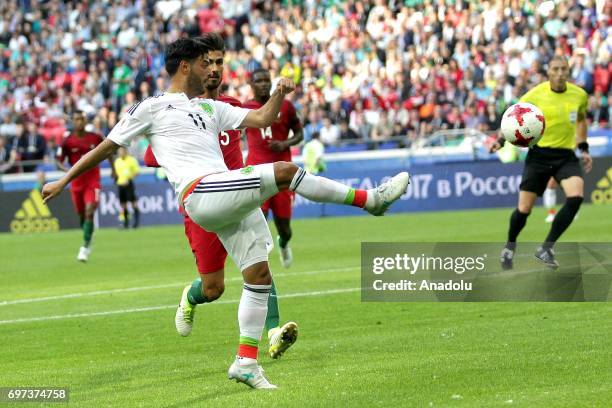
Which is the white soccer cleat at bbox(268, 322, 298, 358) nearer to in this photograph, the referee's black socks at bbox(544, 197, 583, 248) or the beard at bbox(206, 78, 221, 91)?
the beard at bbox(206, 78, 221, 91)

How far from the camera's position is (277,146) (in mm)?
14586

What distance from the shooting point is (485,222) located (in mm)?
25156

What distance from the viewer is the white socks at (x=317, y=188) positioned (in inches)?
299

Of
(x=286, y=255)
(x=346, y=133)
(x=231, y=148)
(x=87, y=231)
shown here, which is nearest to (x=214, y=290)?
(x=231, y=148)

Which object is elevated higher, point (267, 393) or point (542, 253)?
point (267, 393)

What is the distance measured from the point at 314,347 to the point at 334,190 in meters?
2.45

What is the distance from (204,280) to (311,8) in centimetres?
3026

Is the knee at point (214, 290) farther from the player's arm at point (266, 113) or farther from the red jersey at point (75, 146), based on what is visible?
the red jersey at point (75, 146)

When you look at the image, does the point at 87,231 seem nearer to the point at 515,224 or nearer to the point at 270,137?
the point at 270,137

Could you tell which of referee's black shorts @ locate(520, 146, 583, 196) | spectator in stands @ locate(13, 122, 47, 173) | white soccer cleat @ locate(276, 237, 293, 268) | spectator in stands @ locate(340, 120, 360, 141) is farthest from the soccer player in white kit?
spectator in stands @ locate(13, 122, 47, 173)

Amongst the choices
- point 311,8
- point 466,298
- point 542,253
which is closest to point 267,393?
point 466,298

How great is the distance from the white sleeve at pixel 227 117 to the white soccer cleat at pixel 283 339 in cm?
142

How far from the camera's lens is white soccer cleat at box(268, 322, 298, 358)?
28.1 ft

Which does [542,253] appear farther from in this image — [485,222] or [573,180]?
[485,222]
